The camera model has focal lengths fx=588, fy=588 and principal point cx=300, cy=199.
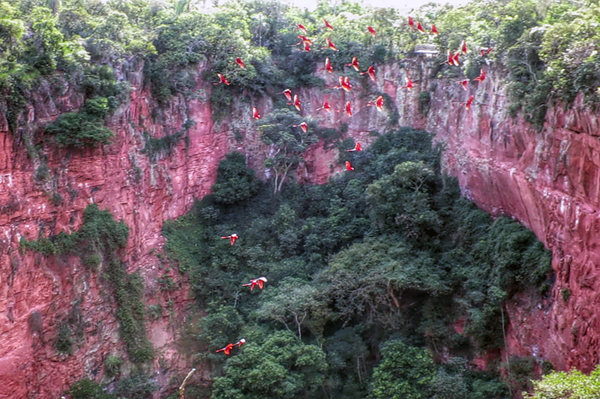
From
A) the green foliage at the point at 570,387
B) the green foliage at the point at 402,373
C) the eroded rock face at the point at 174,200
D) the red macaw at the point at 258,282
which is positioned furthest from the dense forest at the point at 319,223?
the red macaw at the point at 258,282

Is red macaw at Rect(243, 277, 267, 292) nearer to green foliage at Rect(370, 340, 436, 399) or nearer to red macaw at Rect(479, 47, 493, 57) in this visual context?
green foliage at Rect(370, 340, 436, 399)

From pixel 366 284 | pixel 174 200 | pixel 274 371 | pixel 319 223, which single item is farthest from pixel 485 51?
pixel 174 200

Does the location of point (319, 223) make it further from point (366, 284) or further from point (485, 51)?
point (485, 51)

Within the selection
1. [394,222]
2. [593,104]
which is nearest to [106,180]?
[394,222]

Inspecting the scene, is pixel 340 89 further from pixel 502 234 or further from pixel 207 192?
pixel 502 234

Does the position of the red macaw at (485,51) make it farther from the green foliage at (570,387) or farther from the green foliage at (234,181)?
the green foliage at (234,181)

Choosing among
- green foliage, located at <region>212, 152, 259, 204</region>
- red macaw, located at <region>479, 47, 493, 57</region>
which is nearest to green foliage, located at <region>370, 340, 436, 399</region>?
red macaw, located at <region>479, 47, 493, 57</region>
